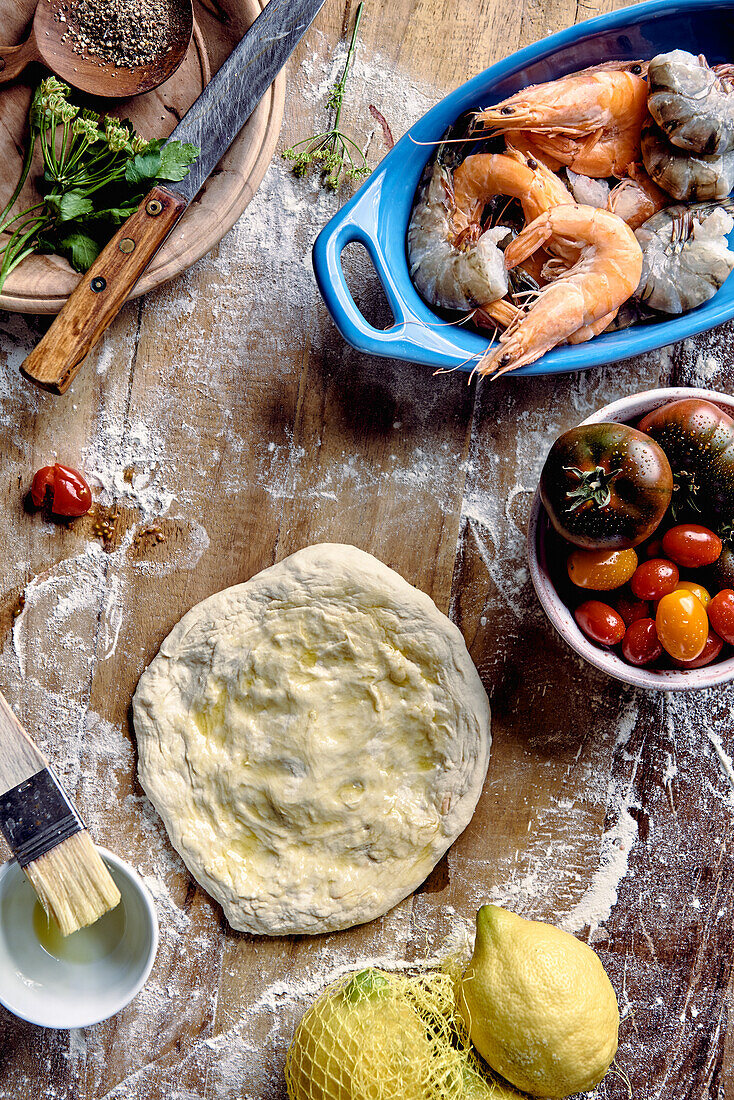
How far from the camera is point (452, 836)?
158cm

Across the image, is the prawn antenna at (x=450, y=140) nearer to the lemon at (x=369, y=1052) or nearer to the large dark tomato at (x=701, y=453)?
the large dark tomato at (x=701, y=453)

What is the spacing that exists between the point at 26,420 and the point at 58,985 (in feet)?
3.63

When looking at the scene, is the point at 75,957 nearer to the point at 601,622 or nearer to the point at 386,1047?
the point at 386,1047

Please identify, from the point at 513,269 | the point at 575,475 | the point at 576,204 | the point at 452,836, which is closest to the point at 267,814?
the point at 452,836

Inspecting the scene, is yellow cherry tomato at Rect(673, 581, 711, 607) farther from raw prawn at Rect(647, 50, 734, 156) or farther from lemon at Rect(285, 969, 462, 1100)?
lemon at Rect(285, 969, 462, 1100)

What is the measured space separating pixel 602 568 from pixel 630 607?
12 cm

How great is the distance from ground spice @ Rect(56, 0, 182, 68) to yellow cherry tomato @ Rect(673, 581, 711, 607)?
53.8 inches

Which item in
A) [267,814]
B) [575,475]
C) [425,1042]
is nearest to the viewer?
[575,475]

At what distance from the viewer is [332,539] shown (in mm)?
1632

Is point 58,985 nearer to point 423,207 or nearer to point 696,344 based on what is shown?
point 423,207

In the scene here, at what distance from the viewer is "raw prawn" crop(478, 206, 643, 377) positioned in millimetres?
1422

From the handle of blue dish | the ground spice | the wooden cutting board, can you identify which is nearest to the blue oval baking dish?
the handle of blue dish

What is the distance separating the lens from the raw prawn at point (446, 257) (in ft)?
4.71

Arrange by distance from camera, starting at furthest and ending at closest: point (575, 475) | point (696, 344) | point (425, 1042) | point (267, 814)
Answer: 1. point (696, 344)
2. point (267, 814)
3. point (425, 1042)
4. point (575, 475)
